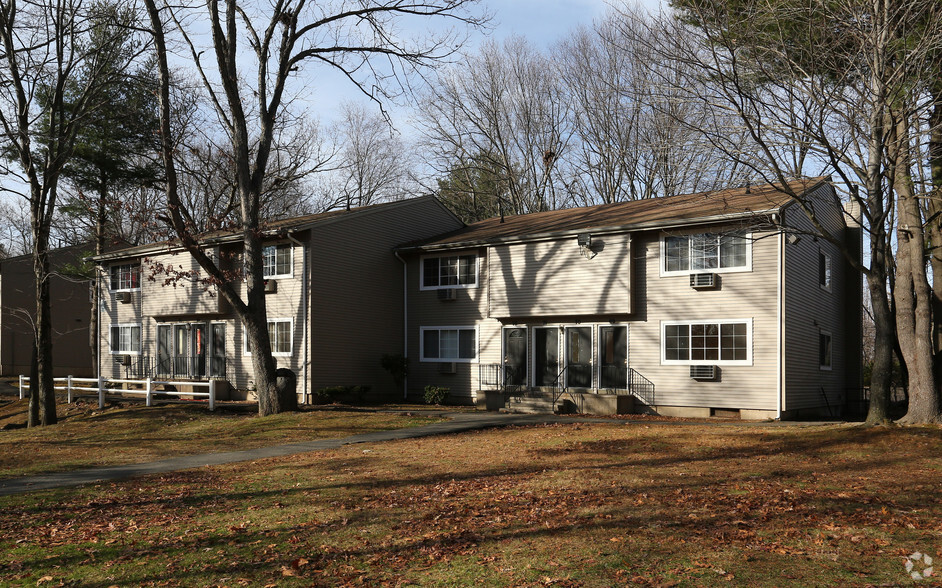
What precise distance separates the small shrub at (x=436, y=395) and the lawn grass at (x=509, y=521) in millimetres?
11960

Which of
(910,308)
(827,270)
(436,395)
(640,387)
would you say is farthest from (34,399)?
(827,270)

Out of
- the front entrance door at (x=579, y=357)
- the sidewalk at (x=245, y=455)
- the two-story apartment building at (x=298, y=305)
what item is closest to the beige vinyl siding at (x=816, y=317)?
the front entrance door at (x=579, y=357)

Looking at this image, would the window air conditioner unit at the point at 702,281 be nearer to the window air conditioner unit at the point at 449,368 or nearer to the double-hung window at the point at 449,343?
the double-hung window at the point at 449,343

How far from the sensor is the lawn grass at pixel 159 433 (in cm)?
1430

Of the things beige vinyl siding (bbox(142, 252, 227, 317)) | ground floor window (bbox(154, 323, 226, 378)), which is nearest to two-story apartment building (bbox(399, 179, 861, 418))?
ground floor window (bbox(154, 323, 226, 378))

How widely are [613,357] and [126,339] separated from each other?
1931cm

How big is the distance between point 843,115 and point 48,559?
1317cm

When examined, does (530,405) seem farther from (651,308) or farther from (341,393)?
(341,393)

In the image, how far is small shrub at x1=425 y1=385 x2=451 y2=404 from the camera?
24.6 m

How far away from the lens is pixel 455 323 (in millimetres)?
→ 25609

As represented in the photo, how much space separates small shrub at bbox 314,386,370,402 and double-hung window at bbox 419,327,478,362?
2552 mm

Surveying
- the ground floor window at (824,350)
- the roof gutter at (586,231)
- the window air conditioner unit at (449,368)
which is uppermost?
the roof gutter at (586,231)

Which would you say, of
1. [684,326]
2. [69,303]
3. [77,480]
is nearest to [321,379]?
[684,326]

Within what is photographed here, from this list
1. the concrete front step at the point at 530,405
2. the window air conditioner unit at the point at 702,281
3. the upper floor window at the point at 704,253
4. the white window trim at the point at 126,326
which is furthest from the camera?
the white window trim at the point at 126,326
